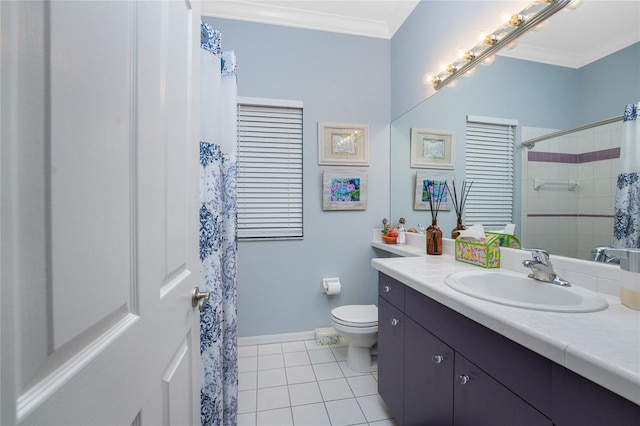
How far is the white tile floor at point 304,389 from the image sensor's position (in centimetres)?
→ 145

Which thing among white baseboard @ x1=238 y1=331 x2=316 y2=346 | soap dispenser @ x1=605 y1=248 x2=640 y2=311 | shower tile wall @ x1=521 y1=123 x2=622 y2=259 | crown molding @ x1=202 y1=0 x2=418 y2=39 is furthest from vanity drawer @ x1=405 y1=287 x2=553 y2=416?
crown molding @ x1=202 y1=0 x2=418 y2=39

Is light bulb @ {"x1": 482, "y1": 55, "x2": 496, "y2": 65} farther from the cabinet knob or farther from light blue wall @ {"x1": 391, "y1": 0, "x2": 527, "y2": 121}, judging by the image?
the cabinet knob

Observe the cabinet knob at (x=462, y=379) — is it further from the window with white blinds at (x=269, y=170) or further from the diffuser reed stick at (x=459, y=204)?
the window with white blinds at (x=269, y=170)

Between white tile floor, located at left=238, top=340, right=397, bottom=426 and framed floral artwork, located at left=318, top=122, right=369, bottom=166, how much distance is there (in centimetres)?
161

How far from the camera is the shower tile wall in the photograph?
960 millimetres

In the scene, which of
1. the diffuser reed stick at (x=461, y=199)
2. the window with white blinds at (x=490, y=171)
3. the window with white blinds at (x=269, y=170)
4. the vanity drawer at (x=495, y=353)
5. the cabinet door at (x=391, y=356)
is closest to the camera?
the vanity drawer at (x=495, y=353)

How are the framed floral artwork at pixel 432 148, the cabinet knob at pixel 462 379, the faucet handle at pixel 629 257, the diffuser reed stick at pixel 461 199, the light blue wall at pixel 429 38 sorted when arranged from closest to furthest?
the faucet handle at pixel 629 257 → the cabinet knob at pixel 462 379 → the light blue wall at pixel 429 38 → the diffuser reed stick at pixel 461 199 → the framed floral artwork at pixel 432 148

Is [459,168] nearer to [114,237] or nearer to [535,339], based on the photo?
[535,339]

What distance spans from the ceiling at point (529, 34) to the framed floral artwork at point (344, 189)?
1262 millimetres

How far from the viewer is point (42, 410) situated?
0.28 metres

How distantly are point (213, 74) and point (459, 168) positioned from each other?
153 cm

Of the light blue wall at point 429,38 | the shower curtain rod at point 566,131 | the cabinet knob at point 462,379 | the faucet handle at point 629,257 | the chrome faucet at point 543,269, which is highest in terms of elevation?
the light blue wall at point 429,38

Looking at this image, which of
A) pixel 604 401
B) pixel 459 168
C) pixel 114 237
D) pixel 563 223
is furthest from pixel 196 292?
pixel 459 168

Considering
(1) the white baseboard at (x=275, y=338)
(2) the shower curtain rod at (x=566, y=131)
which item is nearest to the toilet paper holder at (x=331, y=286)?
(1) the white baseboard at (x=275, y=338)
